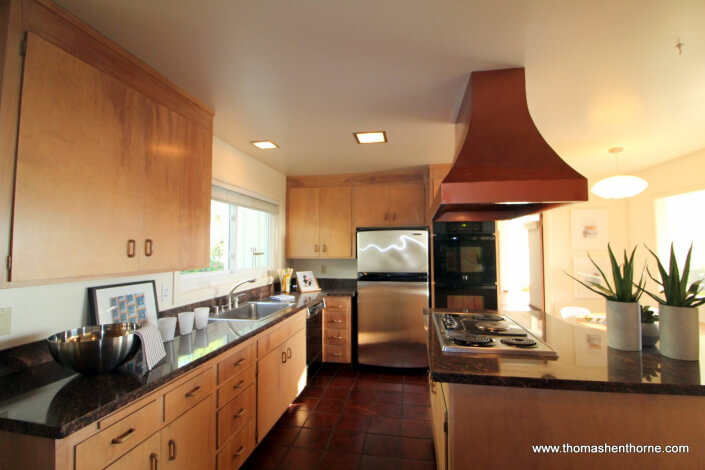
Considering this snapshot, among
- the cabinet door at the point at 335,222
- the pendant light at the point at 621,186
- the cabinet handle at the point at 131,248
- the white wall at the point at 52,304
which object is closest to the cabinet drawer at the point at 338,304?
the cabinet door at the point at 335,222

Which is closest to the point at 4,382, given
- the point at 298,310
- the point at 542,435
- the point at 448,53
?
the point at 298,310

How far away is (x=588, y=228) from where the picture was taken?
427 cm

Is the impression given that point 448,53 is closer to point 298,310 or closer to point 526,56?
point 526,56

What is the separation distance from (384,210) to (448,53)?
2467mm

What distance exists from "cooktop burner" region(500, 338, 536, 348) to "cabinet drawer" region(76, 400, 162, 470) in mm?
1532

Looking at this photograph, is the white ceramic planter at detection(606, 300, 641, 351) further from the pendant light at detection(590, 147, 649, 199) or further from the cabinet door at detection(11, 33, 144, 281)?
the cabinet door at detection(11, 33, 144, 281)

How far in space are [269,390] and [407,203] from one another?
98.9 inches

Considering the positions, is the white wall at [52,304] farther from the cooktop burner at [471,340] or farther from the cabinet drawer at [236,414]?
the cooktop burner at [471,340]

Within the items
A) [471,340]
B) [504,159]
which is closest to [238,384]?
[471,340]

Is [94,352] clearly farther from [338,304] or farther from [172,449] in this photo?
[338,304]

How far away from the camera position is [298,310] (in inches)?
112

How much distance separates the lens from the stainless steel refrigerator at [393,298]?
359 cm

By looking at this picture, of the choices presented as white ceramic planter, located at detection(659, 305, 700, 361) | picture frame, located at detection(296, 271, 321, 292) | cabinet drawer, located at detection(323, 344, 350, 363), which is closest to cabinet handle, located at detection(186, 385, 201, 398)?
white ceramic planter, located at detection(659, 305, 700, 361)

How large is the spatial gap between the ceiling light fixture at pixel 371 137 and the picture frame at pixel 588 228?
10.2 feet
